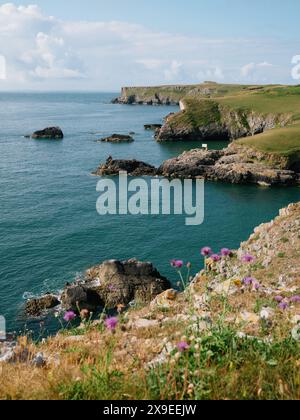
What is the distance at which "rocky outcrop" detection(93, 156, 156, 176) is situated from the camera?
276 feet

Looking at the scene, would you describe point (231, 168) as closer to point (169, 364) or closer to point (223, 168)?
point (223, 168)

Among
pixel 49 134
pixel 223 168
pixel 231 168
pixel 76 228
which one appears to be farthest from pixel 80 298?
pixel 49 134

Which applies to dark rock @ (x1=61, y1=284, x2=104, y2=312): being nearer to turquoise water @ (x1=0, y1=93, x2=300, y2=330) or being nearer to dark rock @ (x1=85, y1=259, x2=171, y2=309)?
dark rock @ (x1=85, y1=259, x2=171, y2=309)

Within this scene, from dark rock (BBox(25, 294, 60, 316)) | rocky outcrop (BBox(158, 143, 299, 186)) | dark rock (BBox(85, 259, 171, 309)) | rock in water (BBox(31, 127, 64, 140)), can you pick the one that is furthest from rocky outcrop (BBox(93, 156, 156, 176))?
dark rock (BBox(25, 294, 60, 316))

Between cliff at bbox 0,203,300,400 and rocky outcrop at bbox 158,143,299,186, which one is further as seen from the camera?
rocky outcrop at bbox 158,143,299,186

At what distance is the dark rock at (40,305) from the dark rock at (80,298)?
2.97 feet

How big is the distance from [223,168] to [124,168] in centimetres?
1990

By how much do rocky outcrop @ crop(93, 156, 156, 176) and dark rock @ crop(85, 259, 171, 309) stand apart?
4723cm
